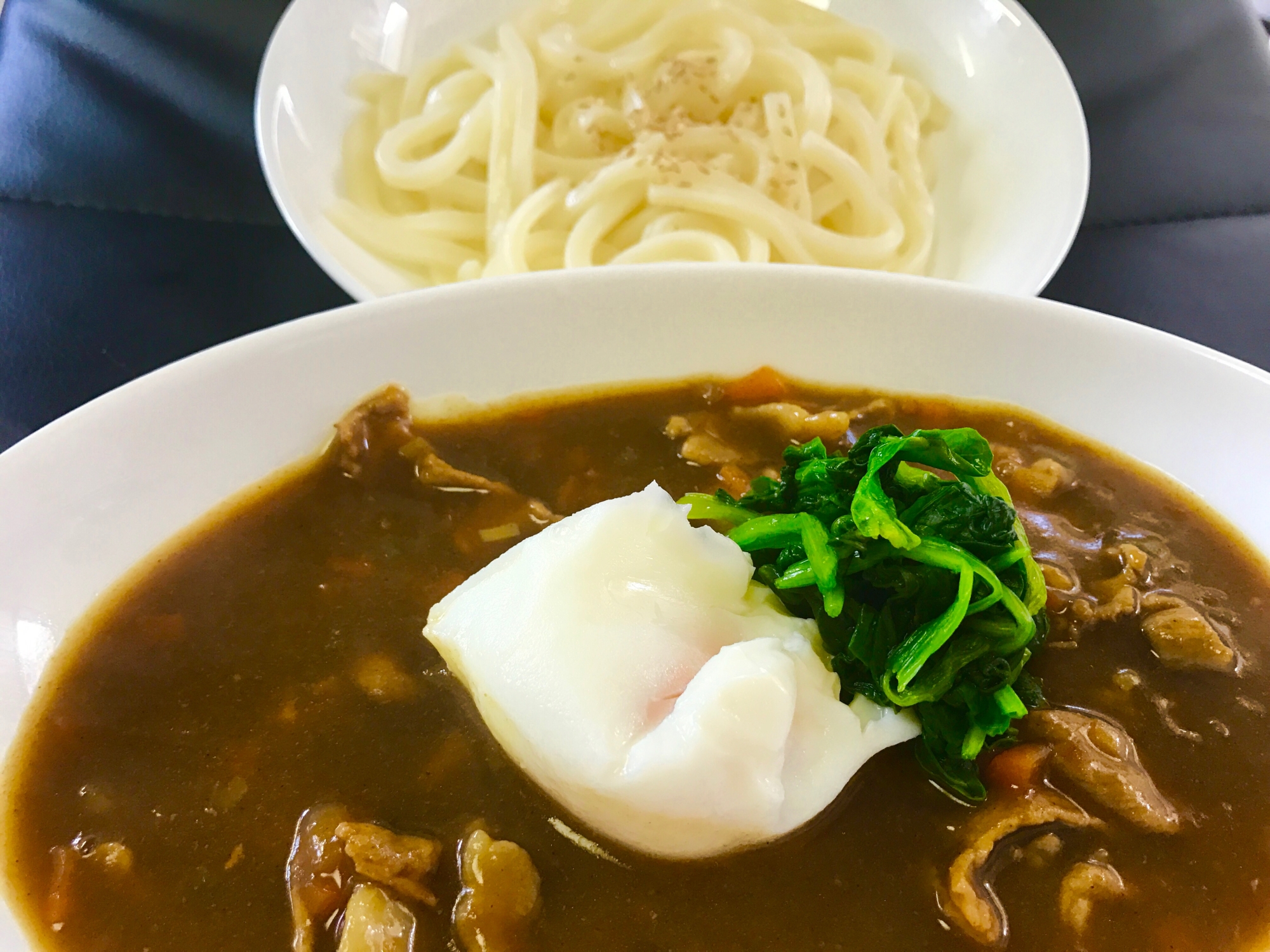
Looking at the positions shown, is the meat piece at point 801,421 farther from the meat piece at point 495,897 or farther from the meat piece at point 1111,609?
the meat piece at point 495,897

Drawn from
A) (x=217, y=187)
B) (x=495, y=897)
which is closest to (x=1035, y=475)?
(x=495, y=897)

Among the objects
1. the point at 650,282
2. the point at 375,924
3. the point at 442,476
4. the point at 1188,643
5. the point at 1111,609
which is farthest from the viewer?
the point at 650,282

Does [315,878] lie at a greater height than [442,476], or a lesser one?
lesser

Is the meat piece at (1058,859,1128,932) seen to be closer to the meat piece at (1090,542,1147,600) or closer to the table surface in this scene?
the meat piece at (1090,542,1147,600)

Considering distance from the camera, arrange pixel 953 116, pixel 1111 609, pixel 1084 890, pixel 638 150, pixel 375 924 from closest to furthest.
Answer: pixel 375 924 → pixel 1084 890 → pixel 1111 609 → pixel 638 150 → pixel 953 116

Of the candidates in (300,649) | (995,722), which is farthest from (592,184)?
(995,722)

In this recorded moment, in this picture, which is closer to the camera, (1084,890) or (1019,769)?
(1084,890)

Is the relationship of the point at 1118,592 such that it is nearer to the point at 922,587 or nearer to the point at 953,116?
the point at 922,587

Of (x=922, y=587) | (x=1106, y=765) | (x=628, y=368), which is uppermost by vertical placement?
(x=922, y=587)
